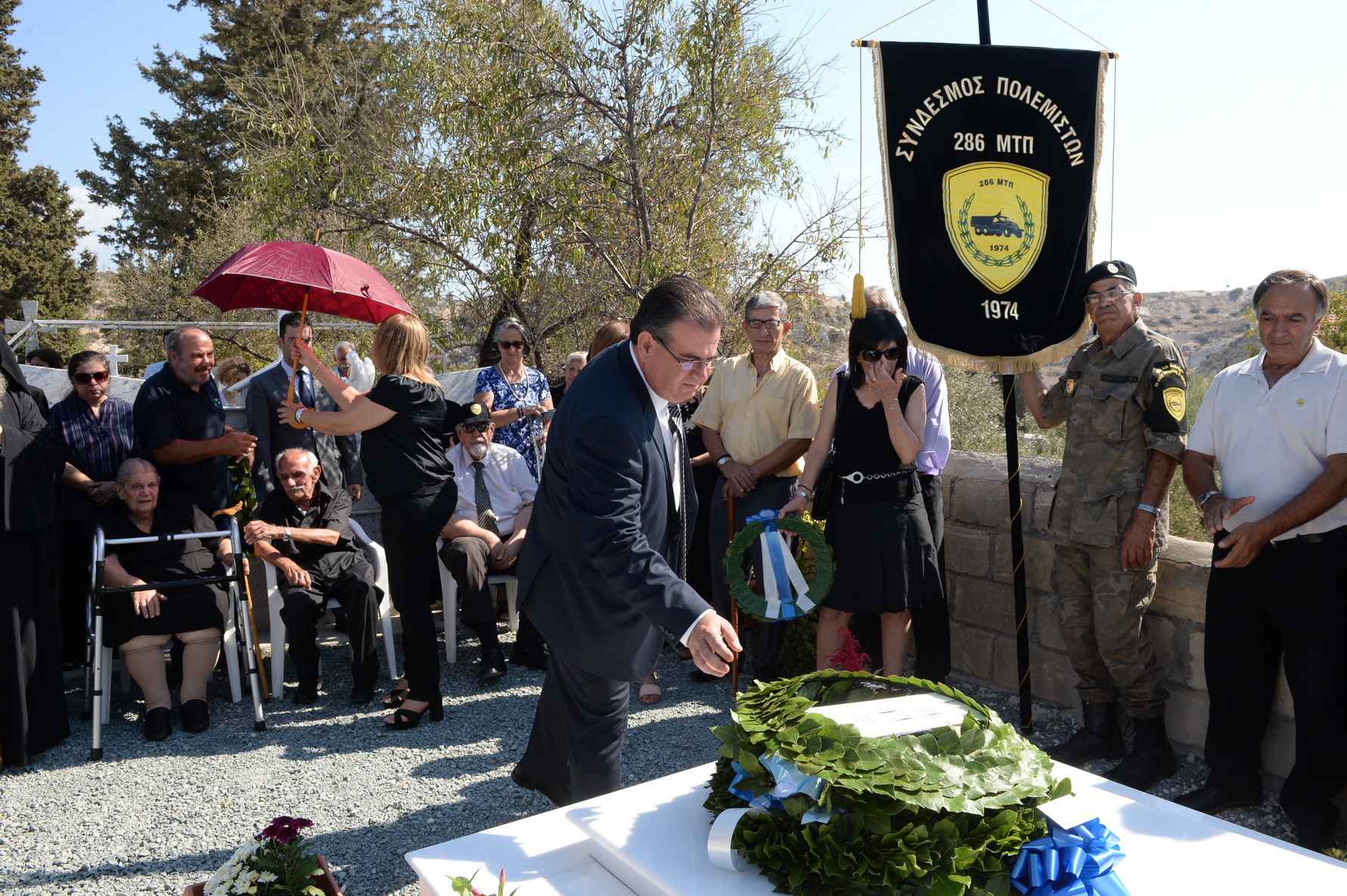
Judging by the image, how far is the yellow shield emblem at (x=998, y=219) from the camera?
4.66 metres

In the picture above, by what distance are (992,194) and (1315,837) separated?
310 cm

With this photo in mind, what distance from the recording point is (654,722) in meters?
5.10

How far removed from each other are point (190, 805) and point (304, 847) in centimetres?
184

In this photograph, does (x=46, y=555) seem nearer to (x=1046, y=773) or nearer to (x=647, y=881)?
(x=647, y=881)

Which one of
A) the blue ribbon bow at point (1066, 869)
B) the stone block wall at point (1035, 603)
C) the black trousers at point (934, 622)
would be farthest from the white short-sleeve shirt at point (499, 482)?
the blue ribbon bow at point (1066, 869)

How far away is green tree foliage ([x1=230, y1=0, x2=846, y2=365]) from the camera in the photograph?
28.9ft

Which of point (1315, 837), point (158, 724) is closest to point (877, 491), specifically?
point (1315, 837)

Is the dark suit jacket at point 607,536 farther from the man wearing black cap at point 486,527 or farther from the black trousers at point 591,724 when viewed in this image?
the man wearing black cap at point 486,527

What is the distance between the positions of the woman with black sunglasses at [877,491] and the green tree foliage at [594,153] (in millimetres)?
4386

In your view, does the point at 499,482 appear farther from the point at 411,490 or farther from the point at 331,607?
the point at 411,490

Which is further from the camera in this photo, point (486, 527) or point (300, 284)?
point (486, 527)

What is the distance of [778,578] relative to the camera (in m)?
4.61

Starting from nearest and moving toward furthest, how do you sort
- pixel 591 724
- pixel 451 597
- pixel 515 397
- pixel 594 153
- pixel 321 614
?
1. pixel 591 724
2. pixel 321 614
3. pixel 451 597
4. pixel 515 397
5. pixel 594 153

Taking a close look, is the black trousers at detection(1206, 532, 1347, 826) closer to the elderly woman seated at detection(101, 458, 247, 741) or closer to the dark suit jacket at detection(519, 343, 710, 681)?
the dark suit jacket at detection(519, 343, 710, 681)
